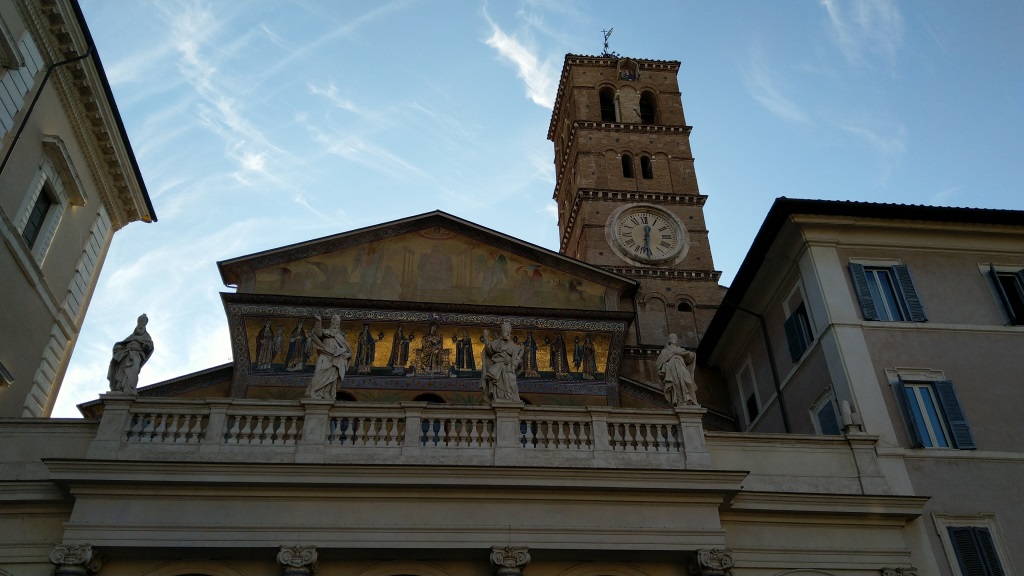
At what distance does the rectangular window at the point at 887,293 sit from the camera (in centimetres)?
1731

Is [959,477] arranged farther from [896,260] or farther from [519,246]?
[519,246]

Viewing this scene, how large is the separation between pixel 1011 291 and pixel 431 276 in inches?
499

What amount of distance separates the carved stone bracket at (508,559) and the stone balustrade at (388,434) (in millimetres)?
1410

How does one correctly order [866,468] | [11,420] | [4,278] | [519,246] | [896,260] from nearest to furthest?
1. [11,420]
2. [866,468]
3. [4,278]
4. [896,260]
5. [519,246]

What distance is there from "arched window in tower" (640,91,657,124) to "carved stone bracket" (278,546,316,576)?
28.0 meters

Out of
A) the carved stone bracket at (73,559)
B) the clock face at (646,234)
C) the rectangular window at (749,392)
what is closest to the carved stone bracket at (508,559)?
the carved stone bracket at (73,559)

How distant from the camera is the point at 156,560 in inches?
515

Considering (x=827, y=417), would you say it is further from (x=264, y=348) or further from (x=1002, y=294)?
(x=264, y=348)

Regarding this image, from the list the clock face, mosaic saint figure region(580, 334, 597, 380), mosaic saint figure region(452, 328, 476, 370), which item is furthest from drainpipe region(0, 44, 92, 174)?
the clock face

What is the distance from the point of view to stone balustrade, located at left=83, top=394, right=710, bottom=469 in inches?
544

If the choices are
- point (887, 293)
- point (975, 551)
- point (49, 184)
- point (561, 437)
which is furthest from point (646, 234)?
point (49, 184)

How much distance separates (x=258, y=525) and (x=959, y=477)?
11.9m

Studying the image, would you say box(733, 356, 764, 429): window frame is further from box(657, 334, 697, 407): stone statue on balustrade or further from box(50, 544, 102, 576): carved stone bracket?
box(50, 544, 102, 576): carved stone bracket

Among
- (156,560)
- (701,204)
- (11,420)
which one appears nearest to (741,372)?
(701,204)
